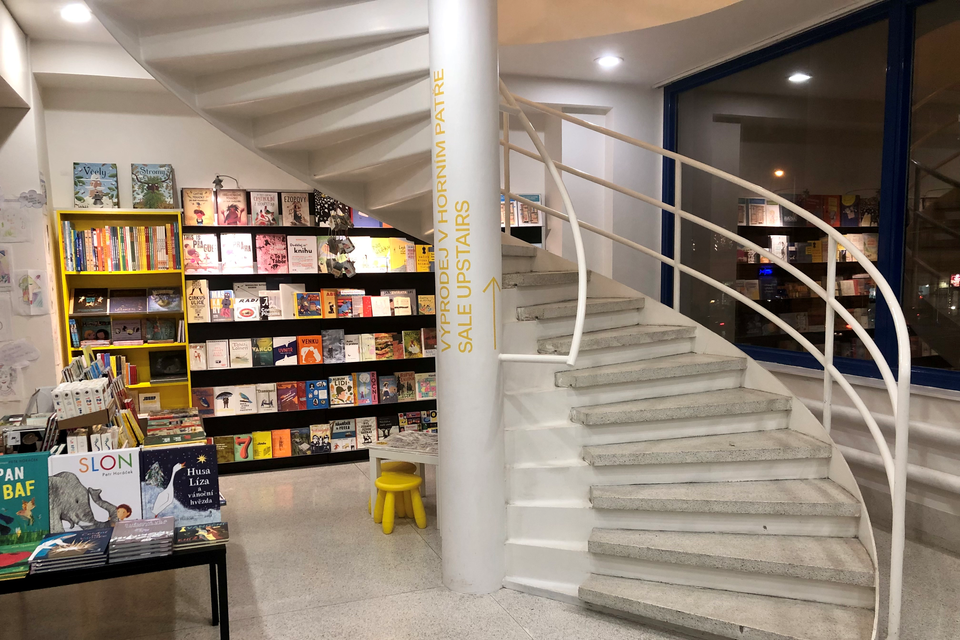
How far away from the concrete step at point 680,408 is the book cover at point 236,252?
Result: 10.1 ft

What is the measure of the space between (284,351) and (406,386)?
1.03m

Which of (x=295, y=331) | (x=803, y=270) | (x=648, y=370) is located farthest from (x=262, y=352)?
(x=803, y=270)

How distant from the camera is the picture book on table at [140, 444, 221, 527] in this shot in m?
2.43

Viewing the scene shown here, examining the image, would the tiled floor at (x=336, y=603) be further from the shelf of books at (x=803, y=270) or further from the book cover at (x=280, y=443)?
the shelf of books at (x=803, y=270)

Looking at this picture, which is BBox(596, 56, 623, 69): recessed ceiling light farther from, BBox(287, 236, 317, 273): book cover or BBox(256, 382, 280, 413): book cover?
BBox(256, 382, 280, 413): book cover

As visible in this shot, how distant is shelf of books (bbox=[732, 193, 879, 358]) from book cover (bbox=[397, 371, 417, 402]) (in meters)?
2.66

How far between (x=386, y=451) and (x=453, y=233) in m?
1.62

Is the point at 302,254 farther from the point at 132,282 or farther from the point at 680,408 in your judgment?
the point at 680,408

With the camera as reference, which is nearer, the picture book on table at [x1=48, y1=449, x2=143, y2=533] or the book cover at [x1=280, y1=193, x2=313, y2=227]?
the picture book on table at [x1=48, y1=449, x2=143, y2=533]

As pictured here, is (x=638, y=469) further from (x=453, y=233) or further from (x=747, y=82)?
(x=747, y=82)

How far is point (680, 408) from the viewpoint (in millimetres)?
3207

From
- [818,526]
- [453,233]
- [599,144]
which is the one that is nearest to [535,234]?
[599,144]

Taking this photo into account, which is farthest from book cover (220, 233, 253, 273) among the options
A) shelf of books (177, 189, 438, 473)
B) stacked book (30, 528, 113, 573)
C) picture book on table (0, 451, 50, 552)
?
stacked book (30, 528, 113, 573)

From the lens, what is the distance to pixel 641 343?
12.0 feet
